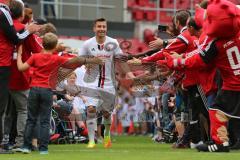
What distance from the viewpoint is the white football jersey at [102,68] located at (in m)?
16.1

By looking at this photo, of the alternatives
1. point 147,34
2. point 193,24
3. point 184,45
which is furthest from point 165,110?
→ point 147,34

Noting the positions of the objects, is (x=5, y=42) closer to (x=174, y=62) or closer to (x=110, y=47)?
(x=174, y=62)

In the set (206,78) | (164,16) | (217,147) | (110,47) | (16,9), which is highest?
(164,16)

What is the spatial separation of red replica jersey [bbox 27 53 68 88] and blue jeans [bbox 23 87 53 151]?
0.35 ft

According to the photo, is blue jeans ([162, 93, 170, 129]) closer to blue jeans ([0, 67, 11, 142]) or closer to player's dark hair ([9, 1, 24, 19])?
player's dark hair ([9, 1, 24, 19])

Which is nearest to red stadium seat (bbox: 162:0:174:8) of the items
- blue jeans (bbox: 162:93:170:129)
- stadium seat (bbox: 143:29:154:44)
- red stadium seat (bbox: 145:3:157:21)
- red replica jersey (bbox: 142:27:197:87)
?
red stadium seat (bbox: 145:3:157:21)

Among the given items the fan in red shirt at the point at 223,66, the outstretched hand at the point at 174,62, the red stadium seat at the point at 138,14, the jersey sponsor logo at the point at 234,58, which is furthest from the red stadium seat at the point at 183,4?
the jersey sponsor logo at the point at 234,58

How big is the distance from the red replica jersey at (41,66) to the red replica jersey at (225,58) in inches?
78.2

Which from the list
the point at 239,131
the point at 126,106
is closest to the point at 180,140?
the point at 239,131

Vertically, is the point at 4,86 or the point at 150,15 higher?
the point at 150,15

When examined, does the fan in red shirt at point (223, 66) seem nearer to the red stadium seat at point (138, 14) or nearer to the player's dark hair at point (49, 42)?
the player's dark hair at point (49, 42)

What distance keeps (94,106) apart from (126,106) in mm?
15794

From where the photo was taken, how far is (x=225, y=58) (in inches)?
502

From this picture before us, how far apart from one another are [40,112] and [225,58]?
106 inches
